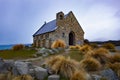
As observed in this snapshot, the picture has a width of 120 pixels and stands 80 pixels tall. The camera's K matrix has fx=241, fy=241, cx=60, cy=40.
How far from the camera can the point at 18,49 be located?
2381cm

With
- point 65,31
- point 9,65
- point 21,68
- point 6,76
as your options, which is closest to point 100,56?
point 21,68

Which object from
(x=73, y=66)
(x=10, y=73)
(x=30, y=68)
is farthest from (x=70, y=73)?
(x=10, y=73)

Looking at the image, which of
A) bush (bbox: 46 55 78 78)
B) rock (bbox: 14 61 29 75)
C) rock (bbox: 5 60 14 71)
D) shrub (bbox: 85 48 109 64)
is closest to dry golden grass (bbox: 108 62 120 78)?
shrub (bbox: 85 48 109 64)

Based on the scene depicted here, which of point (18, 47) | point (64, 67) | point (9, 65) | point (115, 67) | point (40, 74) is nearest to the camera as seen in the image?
point (40, 74)

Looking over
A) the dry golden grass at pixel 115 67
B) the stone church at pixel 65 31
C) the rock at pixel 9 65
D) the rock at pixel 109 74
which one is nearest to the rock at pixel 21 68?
the rock at pixel 9 65

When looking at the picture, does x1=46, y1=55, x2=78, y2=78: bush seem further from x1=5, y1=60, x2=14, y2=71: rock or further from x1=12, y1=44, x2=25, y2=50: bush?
x1=12, y1=44, x2=25, y2=50: bush

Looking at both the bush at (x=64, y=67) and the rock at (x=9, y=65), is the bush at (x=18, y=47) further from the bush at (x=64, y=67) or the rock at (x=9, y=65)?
the bush at (x=64, y=67)

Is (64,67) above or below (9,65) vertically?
below

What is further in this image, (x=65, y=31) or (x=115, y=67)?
(x=65, y=31)

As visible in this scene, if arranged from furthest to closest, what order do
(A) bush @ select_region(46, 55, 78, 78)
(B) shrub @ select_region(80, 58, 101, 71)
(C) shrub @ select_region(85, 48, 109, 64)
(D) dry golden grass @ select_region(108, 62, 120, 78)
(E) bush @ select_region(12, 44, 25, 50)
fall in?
(E) bush @ select_region(12, 44, 25, 50)
(C) shrub @ select_region(85, 48, 109, 64)
(B) shrub @ select_region(80, 58, 101, 71)
(D) dry golden grass @ select_region(108, 62, 120, 78)
(A) bush @ select_region(46, 55, 78, 78)

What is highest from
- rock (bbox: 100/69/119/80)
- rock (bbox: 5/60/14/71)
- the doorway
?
the doorway

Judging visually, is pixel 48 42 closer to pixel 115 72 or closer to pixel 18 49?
pixel 18 49

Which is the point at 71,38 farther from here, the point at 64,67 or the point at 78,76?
the point at 78,76

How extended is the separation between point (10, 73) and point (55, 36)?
2105 centimetres
